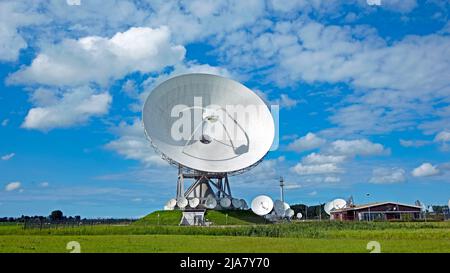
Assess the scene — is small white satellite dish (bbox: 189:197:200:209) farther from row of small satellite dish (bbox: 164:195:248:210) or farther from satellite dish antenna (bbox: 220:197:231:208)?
satellite dish antenna (bbox: 220:197:231:208)

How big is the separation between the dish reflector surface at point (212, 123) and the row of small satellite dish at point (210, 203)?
760 centimetres

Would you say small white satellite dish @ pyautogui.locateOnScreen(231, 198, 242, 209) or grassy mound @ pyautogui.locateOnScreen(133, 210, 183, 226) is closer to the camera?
grassy mound @ pyautogui.locateOnScreen(133, 210, 183, 226)

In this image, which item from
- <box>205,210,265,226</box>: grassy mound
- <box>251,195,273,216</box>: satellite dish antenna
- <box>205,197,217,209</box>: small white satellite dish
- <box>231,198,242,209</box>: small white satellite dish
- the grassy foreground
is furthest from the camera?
<box>231,198,242,209</box>: small white satellite dish

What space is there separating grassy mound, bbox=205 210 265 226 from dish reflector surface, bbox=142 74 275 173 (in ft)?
24.7

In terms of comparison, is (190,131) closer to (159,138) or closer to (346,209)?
(159,138)

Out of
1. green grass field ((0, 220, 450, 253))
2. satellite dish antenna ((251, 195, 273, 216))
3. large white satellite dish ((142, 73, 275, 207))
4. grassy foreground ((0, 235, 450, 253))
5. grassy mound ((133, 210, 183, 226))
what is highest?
large white satellite dish ((142, 73, 275, 207))

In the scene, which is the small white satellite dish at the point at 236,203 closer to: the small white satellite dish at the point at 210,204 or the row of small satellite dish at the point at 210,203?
the row of small satellite dish at the point at 210,203

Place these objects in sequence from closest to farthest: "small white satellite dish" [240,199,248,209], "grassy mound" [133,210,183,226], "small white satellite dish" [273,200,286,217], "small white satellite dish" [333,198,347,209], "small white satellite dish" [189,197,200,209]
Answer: "grassy mound" [133,210,183,226] < "small white satellite dish" [189,197,200,209] < "small white satellite dish" [240,199,248,209] < "small white satellite dish" [273,200,286,217] < "small white satellite dish" [333,198,347,209]

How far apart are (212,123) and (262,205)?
14178 millimetres

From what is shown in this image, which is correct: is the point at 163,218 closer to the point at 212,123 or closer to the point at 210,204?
the point at 210,204

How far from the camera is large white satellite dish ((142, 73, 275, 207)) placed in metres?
56.5

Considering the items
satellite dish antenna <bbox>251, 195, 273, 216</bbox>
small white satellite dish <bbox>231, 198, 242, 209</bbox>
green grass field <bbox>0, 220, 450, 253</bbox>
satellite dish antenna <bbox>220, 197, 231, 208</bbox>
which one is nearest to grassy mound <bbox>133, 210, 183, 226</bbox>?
satellite dish antenna <bbox>220, 197, 231, 208</bbox>

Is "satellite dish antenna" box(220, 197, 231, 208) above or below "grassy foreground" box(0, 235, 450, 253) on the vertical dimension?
above
